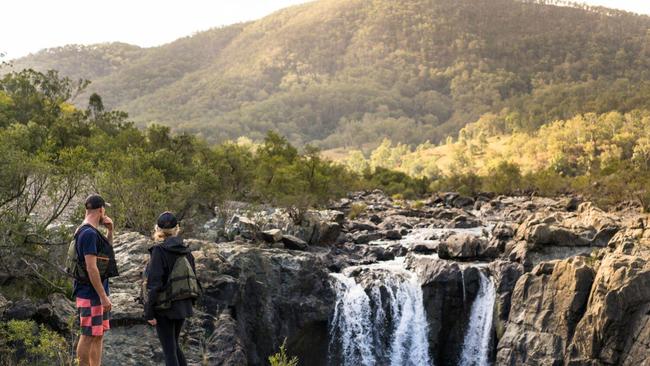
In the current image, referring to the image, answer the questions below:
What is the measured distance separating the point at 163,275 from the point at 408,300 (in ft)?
64.6

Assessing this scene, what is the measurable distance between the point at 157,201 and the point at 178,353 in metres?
19.7

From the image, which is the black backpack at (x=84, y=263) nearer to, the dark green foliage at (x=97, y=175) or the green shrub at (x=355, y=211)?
the dark green foliage at (x=97, y=175)

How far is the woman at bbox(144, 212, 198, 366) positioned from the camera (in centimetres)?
1059

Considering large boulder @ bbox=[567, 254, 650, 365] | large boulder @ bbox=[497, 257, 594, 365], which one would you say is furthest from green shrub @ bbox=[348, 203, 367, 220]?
large boulder @ bbox=[567, 254, 650, 365]

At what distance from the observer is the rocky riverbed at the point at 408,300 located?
1929cm

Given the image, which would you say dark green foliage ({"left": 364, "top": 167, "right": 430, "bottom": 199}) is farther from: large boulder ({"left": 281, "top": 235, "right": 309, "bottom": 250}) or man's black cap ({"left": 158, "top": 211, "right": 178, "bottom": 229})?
man's black cap ({"left": 158, "top": 211, "right": 178, "bottom": 229})

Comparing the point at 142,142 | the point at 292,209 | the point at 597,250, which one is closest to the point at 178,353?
the point at 597,250

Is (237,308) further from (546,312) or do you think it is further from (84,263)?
(84,263)

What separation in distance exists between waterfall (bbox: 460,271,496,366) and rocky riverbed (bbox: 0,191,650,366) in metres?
0.05

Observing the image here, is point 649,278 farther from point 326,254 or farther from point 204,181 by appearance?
point 204,181

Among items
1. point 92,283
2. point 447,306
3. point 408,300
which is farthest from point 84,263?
point 447,306

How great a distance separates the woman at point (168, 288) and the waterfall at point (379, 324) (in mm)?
17484

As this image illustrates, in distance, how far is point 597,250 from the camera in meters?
29.9

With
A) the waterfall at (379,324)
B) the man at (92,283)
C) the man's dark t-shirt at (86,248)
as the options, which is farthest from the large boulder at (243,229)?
the man's dark t-shirt at (86,248)
